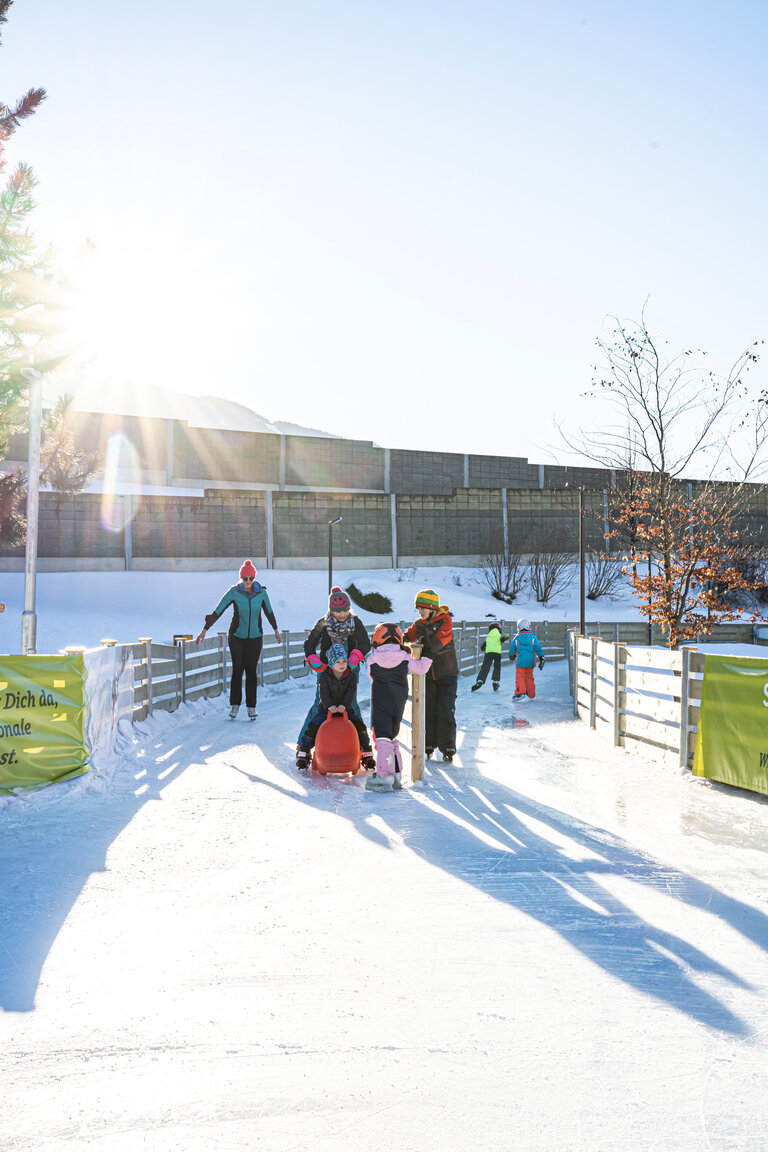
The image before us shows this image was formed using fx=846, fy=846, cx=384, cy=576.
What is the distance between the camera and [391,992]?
350cm

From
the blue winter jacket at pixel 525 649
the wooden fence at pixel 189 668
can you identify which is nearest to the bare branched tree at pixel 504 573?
the wooden fence at pixel 189 668

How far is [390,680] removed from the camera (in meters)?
7.90

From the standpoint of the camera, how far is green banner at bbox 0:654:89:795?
23.1 feet

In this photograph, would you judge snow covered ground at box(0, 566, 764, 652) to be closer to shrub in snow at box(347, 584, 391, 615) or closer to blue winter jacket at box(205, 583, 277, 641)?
shrub in snow at box(347, 584, 391, 615)

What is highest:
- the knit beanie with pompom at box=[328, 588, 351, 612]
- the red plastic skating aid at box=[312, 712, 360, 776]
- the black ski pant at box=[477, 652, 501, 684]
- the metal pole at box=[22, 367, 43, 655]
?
the metal pole at box=[22, 367, 43, 655]

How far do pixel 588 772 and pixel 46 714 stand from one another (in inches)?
208

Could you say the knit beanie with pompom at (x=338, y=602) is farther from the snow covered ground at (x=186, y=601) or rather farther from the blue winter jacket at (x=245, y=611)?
the snow covered ground at (x=186, y=601)

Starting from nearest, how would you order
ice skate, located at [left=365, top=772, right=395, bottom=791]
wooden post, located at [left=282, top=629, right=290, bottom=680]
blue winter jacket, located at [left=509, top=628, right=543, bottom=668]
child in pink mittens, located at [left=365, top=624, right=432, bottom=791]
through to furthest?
ice skate, located at [left=365, top=772, right=395, bottom=791]
child in pink mittens, located at [left=365, top=624, right=432, bottom=791]
blue winter jacket, located at [left=509, top=628, right=543, bottom=668]
wooden post, located at [left=282, top=629, right=290, bottom=680]

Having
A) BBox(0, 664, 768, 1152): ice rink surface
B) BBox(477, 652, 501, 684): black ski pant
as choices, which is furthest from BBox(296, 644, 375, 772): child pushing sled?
BBox(477, 652, 501, 684): black ski pant

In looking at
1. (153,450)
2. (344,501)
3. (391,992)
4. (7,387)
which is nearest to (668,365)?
(391,992)

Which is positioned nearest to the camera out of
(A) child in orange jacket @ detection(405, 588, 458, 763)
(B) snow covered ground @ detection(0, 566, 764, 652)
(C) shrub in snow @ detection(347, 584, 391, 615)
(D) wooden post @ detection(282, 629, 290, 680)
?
(A) child in orange jacket @ detection(405, 588, 458, 763)

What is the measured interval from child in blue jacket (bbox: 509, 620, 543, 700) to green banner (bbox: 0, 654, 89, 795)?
32.3ft

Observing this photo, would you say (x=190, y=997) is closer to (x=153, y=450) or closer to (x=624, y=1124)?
(x=624, y=1124)

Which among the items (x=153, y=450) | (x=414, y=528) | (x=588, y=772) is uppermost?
(x=153, y=450)
